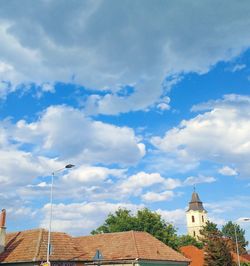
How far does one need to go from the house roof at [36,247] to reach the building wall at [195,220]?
391ft

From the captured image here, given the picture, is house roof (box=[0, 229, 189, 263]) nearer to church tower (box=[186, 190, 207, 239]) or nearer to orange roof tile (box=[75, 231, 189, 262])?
orange roof tile (box=[75, 231, 189, 262])

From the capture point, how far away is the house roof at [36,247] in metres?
38.4

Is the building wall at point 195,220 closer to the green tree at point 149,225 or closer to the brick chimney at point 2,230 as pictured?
the green tree at point 149,225

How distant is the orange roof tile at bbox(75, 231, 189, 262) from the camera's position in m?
44.8

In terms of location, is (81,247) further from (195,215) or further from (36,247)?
(195,215)

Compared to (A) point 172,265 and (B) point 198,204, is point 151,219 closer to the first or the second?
(A) point 172,265

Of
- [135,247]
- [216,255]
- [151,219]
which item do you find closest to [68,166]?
[135,247]

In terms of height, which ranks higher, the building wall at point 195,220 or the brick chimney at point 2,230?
the building wall at point 195,220

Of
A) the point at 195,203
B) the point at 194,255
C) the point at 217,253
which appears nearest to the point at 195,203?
the point at 195,203

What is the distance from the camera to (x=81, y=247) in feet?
145

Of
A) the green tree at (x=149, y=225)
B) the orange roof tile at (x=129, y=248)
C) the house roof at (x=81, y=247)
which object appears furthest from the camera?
the green tree at (x=149, y=225)

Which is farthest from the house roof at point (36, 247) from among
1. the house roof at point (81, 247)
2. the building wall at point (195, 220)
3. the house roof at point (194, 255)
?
the building wall at point (195, 220)

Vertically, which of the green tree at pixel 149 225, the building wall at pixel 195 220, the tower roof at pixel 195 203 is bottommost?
the green tree at pixel 149 225

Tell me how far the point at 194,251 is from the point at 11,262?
133 feet
